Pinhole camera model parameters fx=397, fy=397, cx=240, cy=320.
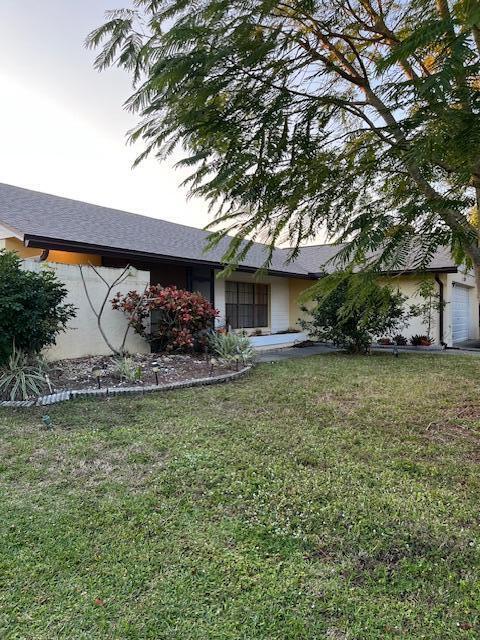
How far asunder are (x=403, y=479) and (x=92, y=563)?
8.15 feet

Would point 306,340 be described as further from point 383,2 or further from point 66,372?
point 383,2

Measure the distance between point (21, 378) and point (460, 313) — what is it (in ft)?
50.5

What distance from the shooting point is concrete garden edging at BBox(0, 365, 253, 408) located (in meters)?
5.72

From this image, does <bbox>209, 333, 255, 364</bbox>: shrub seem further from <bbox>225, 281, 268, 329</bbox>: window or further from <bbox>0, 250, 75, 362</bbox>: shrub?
<bbox>0, 250, 75, 362</bbox>: shrub

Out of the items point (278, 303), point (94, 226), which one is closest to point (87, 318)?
point (94, 226)

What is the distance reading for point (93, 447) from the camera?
4078 mm

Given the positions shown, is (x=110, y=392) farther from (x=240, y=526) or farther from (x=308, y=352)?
(x=308, y=352)

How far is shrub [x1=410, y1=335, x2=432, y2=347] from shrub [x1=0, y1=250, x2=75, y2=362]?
11.3 m

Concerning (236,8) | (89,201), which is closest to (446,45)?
(236,8)

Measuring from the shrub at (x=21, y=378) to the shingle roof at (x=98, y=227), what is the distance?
100 inches

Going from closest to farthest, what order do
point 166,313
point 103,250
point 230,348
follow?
point 103,250, point 166,313, point 230,348

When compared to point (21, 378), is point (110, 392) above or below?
below

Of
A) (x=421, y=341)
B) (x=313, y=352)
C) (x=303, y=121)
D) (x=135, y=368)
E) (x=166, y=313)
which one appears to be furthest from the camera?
(x=421, y=341)

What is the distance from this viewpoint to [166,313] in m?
9.11
